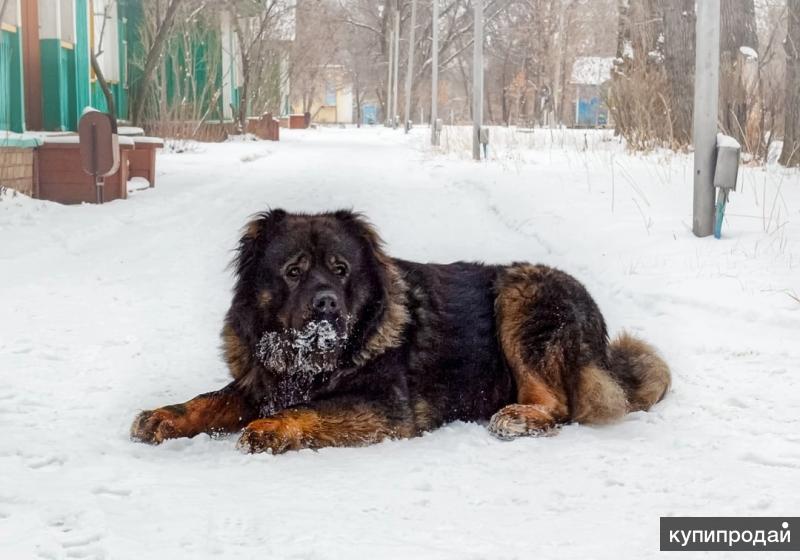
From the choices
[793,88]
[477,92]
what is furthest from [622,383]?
[477,92]

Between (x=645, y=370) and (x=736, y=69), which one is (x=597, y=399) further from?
(x=736, y=69)

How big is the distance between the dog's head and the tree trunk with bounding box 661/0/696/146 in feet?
43.1

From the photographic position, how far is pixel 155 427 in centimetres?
377

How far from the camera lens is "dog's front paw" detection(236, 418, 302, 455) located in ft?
11.8

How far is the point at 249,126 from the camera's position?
35312mm

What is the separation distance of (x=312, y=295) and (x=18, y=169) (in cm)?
927

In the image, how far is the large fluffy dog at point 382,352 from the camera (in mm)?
3824

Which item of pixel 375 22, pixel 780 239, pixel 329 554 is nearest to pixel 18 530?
pixel 329 554

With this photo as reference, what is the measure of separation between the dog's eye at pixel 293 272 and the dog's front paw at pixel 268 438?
2.08 ft

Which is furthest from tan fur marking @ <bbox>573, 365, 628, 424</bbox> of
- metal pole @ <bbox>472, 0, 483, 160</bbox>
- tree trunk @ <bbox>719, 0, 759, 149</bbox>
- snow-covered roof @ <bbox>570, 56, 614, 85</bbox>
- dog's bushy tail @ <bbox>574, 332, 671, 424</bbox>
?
snow-covered roof @ <bbox>570, 56, 614, 85</bbox>

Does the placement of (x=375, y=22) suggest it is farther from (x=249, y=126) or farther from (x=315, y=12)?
(x=249, y=126)

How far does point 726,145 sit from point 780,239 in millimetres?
995

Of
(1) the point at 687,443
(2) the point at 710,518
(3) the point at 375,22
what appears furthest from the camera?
(3) the point at 375,22

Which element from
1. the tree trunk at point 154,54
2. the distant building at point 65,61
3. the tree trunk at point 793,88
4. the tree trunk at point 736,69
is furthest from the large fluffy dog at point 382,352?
the tree trunk at point 154,54
